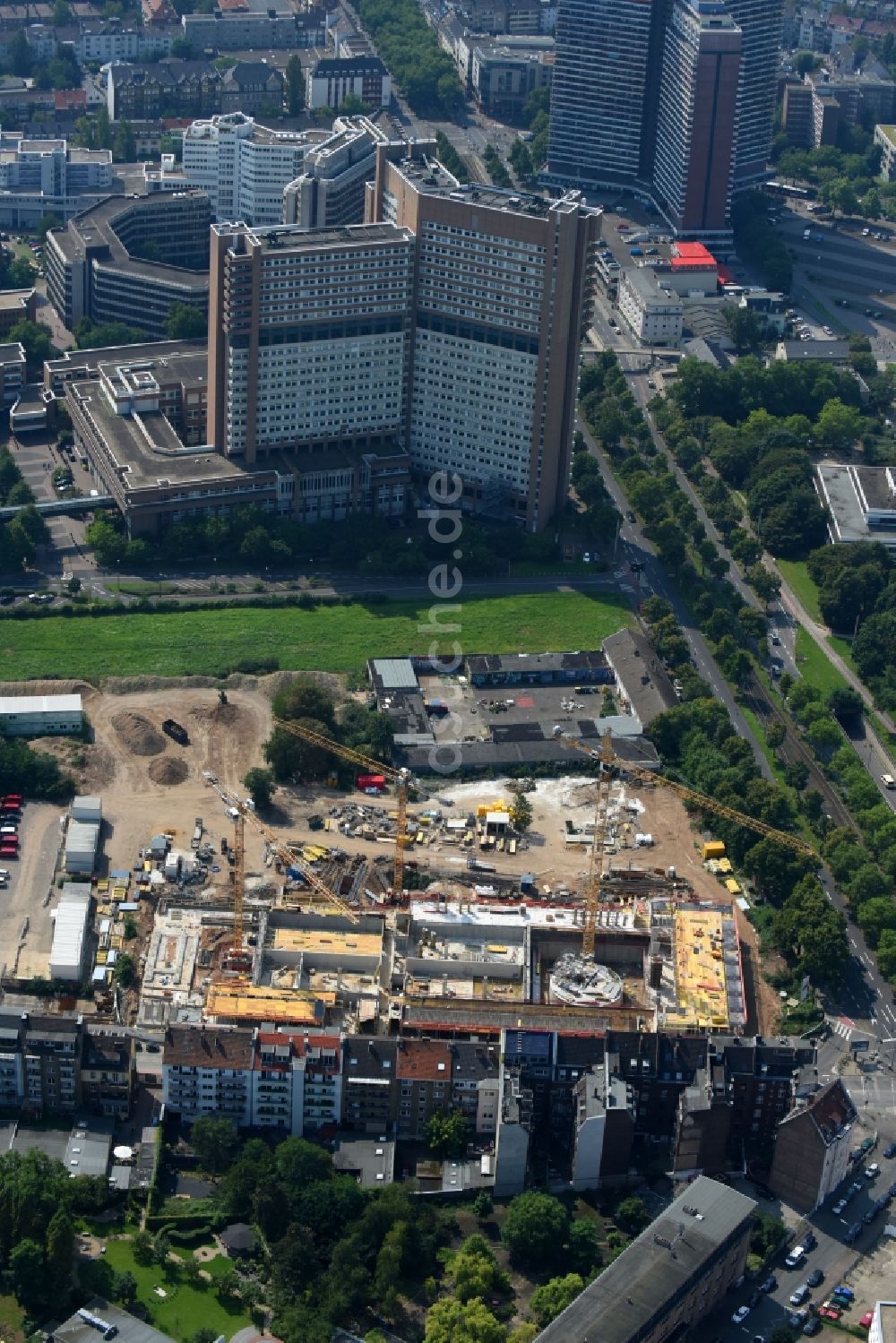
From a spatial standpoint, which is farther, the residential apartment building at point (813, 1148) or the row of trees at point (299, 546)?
the row of trees at point (299, 546)

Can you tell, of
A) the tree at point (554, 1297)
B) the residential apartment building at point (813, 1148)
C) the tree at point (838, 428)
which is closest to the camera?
the tree at point (554, 1297)

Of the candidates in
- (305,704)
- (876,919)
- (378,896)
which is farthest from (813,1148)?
(305,704)

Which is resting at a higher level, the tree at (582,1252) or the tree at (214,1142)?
the tree at (214,1142)

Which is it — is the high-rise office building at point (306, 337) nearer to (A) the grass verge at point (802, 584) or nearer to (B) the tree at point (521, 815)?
(A) the grass verge at point (802, 584)

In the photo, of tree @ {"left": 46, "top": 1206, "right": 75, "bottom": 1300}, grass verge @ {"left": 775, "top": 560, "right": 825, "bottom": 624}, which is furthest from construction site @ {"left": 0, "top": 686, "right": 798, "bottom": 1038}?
grass verge @ {"left": 775, "top": 560, "right": 825, "bottom": 624}

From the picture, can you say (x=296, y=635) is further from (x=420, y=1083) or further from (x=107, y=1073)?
(x=420, y=1083)

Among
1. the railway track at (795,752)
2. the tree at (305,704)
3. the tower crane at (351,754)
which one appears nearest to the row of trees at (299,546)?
the railway track at (795,752)

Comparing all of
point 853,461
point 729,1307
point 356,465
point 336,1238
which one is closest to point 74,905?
point 336,1238
